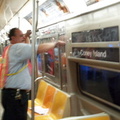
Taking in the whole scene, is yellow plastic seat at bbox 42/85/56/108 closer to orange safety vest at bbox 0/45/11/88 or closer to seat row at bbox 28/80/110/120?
seat row at bbox 28/80/110/120

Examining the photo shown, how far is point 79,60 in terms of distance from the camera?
2775 mm

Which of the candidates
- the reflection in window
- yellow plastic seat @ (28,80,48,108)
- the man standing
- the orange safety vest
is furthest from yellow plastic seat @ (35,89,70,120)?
the orange safety vest

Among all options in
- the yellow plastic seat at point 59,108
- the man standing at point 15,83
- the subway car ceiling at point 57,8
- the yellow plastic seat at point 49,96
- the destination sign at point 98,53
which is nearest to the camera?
the destination sign at point 98,53

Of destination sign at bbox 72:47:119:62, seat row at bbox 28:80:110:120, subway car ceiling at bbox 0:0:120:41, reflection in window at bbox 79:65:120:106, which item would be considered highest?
subway car ceiling at bbox 0:0:120:41

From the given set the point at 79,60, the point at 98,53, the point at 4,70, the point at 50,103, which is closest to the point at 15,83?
the point at 4,70

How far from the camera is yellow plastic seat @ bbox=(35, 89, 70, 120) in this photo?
3250mm

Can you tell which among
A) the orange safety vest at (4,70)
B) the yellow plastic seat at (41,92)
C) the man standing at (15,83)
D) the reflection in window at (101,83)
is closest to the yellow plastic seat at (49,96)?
the yellow plastic seat at (41,92)

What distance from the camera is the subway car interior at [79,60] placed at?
215 centimetres

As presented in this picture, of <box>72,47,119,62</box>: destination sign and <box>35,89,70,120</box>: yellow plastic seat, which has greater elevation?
<box>72,47,119,62</box>: destination sign

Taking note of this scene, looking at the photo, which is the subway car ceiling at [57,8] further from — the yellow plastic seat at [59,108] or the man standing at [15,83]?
the yellow plastic seat at [59,108]

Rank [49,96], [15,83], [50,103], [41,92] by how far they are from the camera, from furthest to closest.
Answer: [41,92] → [49,96] → [50,103] → [15,83]

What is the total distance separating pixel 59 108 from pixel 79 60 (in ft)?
3.49

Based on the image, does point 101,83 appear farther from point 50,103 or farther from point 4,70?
point 50,103

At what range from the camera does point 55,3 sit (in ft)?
11.2
